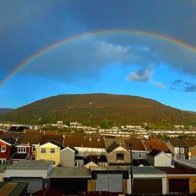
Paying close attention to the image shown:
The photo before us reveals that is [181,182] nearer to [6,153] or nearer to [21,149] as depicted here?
[6,153]

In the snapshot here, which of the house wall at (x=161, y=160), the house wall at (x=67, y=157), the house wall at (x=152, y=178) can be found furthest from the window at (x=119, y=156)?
the house wall at (x=152, y=178)

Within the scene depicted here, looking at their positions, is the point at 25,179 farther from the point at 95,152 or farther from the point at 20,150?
the point at 95,152

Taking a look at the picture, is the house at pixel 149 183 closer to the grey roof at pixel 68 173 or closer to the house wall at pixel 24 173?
the grey roof at pixel 68 173

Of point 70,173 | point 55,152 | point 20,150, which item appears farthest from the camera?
point 20,150

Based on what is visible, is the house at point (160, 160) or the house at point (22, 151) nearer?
the house at point (22, 151)

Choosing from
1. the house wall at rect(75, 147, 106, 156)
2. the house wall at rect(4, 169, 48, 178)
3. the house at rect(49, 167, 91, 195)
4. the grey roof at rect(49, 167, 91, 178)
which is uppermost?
the house wall at rect(75, 147, 106, 156)

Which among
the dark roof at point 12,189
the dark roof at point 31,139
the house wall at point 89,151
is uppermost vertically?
the dark roof at point 31,139

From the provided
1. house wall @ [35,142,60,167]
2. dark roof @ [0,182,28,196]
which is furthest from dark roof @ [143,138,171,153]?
dark roof @ [0,182,28,196]

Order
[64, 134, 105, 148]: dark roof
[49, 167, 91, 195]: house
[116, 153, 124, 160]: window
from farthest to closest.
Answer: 1. [64, 134, 105, 148]: dark roof
2. [116, 153, 124, 160]: window
3. [49, 167, 91, 195]: house

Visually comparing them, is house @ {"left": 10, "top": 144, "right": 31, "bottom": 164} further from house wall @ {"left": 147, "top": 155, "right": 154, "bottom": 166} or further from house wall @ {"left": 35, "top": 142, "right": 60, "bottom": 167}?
house wall @ {"left": 147, "top": 155, "right": 154, "bottom": 166}

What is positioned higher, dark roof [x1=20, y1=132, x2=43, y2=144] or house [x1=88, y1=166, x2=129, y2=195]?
dark roof [x1=20, y1=132, x2=43, y2=144]

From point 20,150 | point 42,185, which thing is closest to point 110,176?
point 42,185
